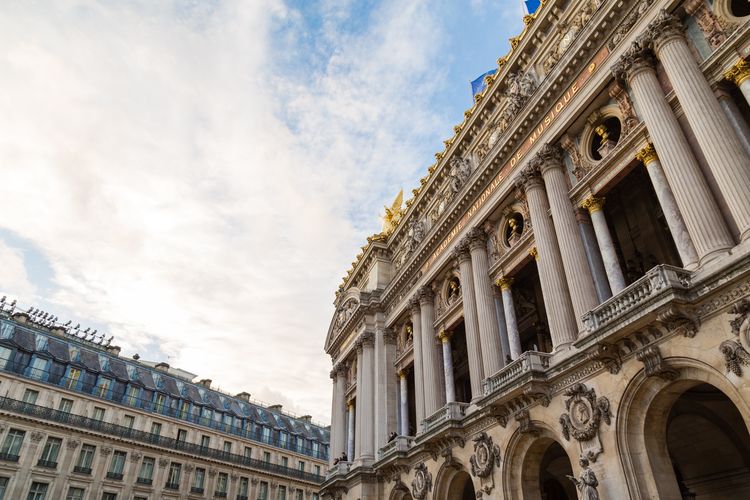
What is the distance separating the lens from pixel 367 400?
31875mm

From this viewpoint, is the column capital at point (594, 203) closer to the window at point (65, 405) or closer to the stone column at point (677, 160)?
the stone column at point (677, 160)

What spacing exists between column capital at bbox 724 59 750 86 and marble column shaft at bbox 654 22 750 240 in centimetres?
59

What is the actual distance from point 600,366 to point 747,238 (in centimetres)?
516

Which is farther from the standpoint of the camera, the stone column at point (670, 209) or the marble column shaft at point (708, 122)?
the stone column at point (670, 209)

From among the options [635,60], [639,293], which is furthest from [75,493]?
[635,60]

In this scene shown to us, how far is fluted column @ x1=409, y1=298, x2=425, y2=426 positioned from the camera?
87.0 feet

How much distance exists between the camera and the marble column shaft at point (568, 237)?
56.1 feet

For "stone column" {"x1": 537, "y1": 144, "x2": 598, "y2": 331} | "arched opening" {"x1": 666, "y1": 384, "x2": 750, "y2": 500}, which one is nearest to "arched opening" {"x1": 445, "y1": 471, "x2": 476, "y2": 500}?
"arched opening" {"x1": 666, "y1": 384, "x2": 750, "y2": 500}

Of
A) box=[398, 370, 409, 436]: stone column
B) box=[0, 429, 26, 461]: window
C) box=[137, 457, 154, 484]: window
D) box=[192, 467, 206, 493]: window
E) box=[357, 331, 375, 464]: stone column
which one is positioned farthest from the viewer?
box=[192, 467, 206, 493]: window

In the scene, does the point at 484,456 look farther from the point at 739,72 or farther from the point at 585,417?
the point at 739,72

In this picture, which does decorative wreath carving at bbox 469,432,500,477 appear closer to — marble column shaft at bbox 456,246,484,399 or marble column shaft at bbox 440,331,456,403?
marble column shaft at bbox 456,246,484,399

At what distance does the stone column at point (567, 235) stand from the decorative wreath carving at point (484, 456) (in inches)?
228

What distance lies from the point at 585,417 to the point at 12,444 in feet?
141

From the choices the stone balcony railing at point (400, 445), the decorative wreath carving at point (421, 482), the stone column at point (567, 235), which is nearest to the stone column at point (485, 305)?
the stone column at point (567, 235)
